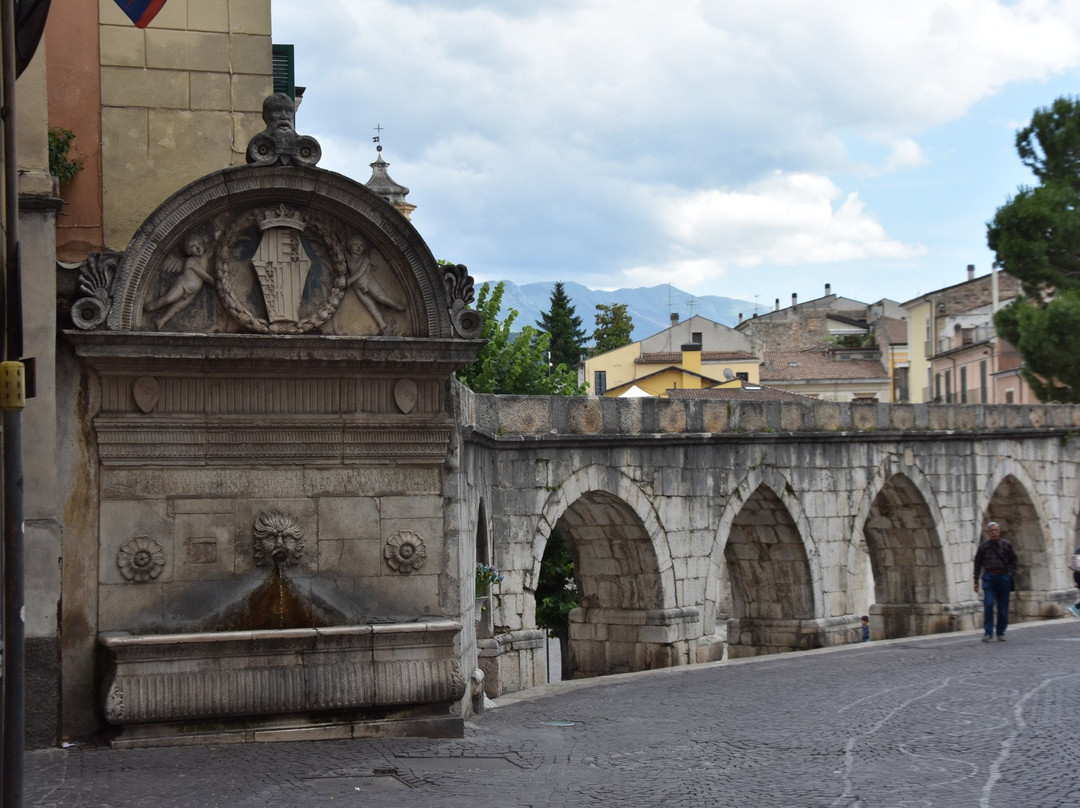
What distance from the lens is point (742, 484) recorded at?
19.4 metres

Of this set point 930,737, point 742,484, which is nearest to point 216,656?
point 930,737

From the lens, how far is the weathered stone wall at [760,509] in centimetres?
1648

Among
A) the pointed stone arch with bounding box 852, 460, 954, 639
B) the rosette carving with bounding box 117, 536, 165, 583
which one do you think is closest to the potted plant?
the rosette carving with bounding box 117, 536, 165, 583

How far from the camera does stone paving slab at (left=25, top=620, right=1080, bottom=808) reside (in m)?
8.21

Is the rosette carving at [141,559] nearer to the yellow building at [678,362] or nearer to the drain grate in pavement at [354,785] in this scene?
the drain grate in pavement at [354,785]

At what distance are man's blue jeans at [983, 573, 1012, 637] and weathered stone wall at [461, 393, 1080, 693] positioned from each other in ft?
8.09

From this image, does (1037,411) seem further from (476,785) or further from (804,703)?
(476,785)

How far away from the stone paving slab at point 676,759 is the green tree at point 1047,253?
22404 millimetres

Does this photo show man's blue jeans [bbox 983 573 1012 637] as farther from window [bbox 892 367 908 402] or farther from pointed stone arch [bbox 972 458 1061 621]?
window [bbox 892 367 908 402]

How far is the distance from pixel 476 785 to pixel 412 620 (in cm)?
179

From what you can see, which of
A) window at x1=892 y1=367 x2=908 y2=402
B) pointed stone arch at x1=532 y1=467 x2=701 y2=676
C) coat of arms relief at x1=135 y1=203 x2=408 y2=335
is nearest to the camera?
coat of arms relief at x1=135 y1=203 x2=408 y2=335

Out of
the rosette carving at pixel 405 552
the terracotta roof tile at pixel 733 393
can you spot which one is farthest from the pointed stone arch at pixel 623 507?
the terracotta roof tile at pixel 733 393

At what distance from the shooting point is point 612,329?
72.1 meters

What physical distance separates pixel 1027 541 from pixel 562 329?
45.1m
